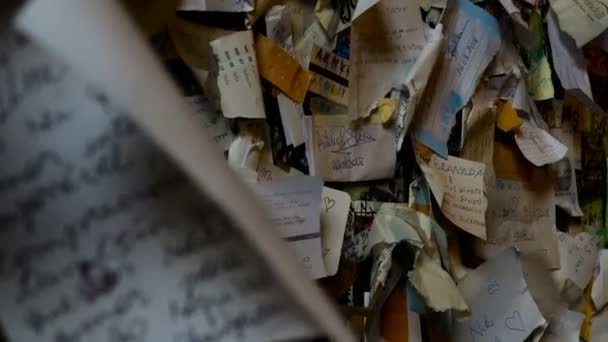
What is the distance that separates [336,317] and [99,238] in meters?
0.08

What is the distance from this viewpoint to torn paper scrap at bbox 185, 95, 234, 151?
2.13 feet

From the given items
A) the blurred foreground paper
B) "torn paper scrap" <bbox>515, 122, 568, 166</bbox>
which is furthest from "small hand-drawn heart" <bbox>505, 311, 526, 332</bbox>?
the blurred foreground paper

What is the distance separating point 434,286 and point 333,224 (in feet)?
0.47

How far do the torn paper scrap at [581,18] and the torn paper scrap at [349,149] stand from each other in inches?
14.5

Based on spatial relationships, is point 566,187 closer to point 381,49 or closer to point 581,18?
point 581,18

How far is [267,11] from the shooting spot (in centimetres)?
69

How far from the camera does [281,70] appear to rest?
70 cm

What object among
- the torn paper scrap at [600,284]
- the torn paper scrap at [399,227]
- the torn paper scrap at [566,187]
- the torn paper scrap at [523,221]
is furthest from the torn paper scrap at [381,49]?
the torn paper scrap at [600,284]

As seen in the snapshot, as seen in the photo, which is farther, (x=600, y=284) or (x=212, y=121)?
(x=600, y=284)

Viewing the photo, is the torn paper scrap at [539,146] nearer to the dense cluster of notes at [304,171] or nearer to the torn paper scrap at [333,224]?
the dense cluster of notes at [304,171]

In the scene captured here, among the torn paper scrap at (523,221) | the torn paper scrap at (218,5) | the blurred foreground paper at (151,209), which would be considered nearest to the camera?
the blurred foreground paper at (151,209)

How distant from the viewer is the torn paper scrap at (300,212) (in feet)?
2.15

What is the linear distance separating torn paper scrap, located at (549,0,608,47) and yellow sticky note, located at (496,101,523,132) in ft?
0.46

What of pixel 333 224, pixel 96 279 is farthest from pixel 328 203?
pixel 96 279
